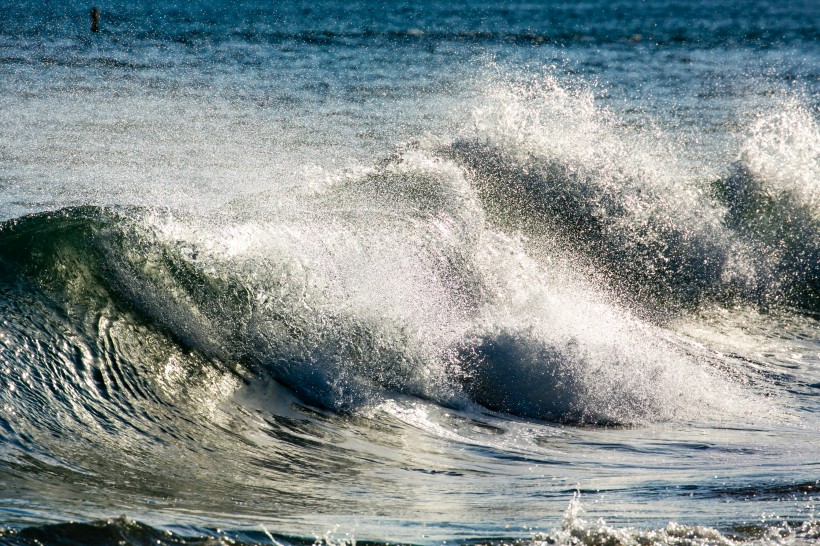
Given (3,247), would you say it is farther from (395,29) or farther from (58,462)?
(395,29)

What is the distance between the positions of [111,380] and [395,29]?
36616mm

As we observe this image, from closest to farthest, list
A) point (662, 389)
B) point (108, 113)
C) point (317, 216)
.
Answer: point (662, 389)
point (317, 216)
point (108, 113)

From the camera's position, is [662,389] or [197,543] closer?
[197,543]

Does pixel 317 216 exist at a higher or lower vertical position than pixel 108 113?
lower

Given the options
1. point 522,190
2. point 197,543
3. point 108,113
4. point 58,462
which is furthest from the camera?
point 108,113

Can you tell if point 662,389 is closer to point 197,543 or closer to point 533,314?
point 533,314

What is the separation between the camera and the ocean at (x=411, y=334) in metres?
4.80

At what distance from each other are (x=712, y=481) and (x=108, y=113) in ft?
49.6

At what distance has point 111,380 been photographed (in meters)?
6.23

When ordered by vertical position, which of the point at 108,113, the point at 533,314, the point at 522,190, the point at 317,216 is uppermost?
the point at 108,113

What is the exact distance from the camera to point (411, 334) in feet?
24.6

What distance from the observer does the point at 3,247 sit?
7.41 metres

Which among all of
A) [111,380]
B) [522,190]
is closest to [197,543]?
[111,380]

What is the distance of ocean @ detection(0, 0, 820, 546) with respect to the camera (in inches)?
189
